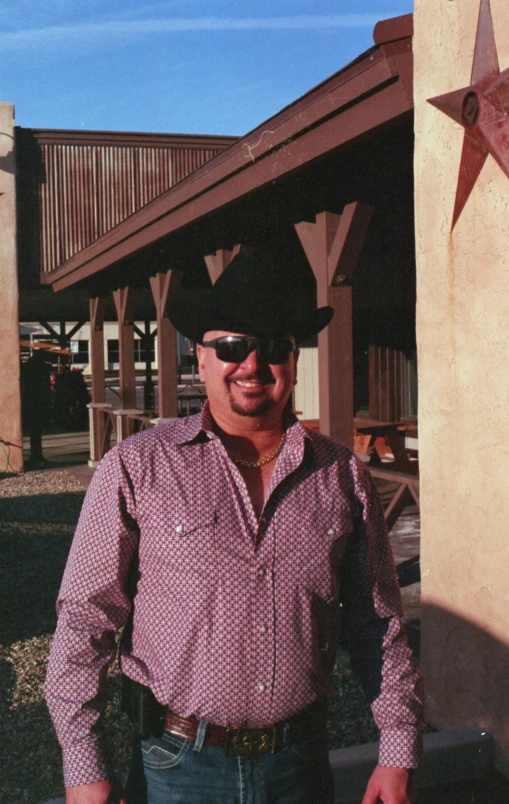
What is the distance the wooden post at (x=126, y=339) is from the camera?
12008 millimetres

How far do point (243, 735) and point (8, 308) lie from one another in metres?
13.3

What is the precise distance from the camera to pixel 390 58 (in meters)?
4.22

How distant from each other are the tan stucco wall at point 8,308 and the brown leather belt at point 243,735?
43.0ft

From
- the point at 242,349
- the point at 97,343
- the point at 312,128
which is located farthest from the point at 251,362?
the point at 97,343

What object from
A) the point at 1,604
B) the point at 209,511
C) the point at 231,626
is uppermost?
the point at 209,511

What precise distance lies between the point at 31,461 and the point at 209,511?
14.1 metres

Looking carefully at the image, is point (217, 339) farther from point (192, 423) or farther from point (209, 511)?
point (209, 511)

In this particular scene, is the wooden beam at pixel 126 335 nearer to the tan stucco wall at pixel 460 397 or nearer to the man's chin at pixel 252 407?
the tan stucco wall at pixel 460 397

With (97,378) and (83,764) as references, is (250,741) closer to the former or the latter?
(83,764)

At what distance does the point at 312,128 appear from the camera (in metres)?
5.07

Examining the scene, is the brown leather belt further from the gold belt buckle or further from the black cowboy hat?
the black cowboy hat

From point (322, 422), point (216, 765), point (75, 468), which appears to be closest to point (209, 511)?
point (216, 765)

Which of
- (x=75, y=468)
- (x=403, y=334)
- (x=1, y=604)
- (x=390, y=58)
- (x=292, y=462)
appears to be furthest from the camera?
(x=75, y=468)

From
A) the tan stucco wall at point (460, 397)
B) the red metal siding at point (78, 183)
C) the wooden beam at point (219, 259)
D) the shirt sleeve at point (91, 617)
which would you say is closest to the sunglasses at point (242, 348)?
the shirt sleeve at point (91, 617)
